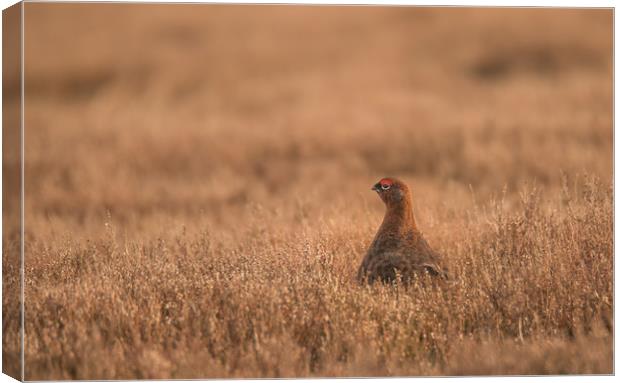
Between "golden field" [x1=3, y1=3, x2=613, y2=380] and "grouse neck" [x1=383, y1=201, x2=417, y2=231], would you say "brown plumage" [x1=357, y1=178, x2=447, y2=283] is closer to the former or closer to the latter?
"grouse neck" [x1=383, y1=201, x2=417, y2=231]

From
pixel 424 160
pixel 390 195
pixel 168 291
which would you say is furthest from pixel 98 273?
pixel 424 160

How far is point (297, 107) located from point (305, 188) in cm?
409

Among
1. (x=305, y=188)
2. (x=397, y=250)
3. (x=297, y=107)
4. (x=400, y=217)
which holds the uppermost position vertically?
(x=297, y=107)

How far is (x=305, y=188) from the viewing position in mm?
12312

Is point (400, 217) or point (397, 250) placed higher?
point (400, 217)

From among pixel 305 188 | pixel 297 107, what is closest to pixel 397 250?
pixel 305 188

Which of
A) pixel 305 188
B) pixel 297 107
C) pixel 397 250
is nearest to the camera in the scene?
pixel 397 250

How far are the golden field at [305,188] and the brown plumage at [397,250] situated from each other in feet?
0.46

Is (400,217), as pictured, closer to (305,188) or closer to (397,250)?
(397,250)

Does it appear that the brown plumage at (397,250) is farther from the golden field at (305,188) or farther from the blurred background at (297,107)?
the blurred background at (297,107)

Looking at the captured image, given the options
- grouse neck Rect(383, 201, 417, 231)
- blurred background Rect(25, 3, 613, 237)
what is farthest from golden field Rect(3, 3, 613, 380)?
grouse neck Rect(383, 201, 417, 231)

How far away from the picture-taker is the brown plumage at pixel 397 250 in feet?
20.9

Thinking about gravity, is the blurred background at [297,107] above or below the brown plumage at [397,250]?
above

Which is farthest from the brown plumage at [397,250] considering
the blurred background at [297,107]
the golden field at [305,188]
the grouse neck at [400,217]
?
the blurred background at [297,107]
